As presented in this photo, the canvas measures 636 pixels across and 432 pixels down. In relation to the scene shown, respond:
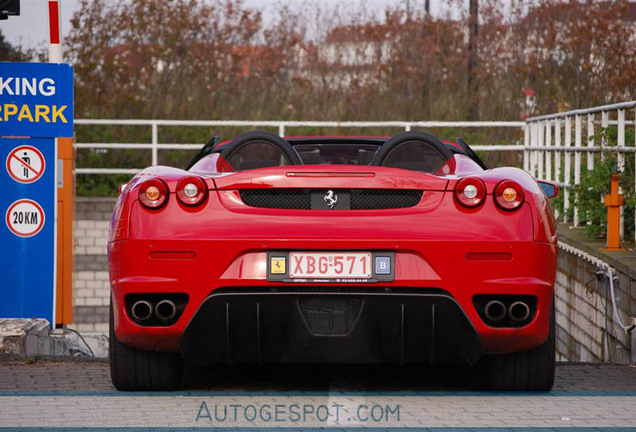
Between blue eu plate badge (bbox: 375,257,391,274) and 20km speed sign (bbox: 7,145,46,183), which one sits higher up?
20km speed sign (bbox: 7,145,46,183)

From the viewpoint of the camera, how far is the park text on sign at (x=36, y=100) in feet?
33.3

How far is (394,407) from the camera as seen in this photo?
18.7 ft

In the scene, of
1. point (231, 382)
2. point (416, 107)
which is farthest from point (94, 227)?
point (231, 382)

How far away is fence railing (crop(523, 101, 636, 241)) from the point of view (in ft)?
38.7

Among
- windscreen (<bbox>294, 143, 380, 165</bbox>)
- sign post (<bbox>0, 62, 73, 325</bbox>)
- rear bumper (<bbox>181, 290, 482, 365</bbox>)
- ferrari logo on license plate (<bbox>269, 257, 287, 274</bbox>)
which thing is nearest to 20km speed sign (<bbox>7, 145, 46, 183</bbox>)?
sign post (<bbox>0, 62, 73, 325</bbox>)

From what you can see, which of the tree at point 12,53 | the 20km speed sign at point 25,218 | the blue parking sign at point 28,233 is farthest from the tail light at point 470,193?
the tree at point 12,53

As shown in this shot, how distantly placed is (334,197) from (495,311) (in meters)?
0.89

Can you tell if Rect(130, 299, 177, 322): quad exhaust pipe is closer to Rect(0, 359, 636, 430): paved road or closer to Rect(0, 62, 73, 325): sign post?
Rect(0, 359, 636, 430): paved road

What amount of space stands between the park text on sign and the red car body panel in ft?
14.8

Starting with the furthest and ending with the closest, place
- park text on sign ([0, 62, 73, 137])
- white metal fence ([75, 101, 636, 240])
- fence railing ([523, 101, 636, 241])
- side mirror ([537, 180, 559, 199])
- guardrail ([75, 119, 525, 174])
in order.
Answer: guardrail ([75, 119, 525, 174]), white metal fence ([75, 101, 636, 240]), fence railing ([523, 101, 636, 241]), park text on sign ([0, 62, 73, 137]), side mirror ([537, 180, 559, 199])

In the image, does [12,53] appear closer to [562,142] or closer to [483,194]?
[562,142]

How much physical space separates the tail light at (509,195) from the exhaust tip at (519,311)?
17.4 inches

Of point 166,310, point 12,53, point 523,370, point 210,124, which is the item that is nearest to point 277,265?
point 166,310

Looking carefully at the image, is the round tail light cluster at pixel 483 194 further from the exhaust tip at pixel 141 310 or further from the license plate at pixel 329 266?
the exhaust tip at pixel 141 310
